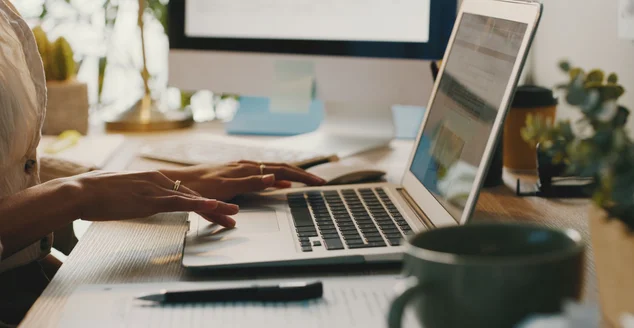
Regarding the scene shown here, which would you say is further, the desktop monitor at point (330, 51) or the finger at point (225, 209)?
the desktop monitor at point (330, 51)

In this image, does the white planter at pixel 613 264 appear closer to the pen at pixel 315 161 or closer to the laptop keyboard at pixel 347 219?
the laptop keyboard at pixel 347 219

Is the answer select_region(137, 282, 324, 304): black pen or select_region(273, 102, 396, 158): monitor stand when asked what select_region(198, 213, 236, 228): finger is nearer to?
select_region(137, 282, 324, 304): black pen

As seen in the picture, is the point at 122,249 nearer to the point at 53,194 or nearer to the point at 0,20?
the point at 53,194

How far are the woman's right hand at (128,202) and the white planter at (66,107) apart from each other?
2.36 ft

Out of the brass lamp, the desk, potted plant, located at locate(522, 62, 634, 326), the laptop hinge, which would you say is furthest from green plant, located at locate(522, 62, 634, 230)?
the brass lamp

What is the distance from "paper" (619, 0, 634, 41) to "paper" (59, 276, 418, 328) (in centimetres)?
51

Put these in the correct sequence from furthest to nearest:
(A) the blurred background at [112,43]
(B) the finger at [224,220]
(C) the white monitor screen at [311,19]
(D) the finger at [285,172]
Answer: (A) the blurred background at [112,43], (C) the white monitor screen at [311,19], (D) the finger at [285,172], (B) the finger at [224,220]

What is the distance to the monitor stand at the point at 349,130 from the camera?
4.64 ft

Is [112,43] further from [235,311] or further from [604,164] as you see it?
[604,164]

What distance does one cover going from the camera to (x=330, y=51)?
54.7 inches

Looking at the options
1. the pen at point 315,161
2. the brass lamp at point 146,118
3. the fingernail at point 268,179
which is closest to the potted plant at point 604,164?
the fingernail at point 268,179

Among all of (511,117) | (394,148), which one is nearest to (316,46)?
(394,148)

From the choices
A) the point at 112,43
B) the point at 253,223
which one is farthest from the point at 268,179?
the point at 112,43

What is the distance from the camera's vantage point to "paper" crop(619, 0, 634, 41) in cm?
94
